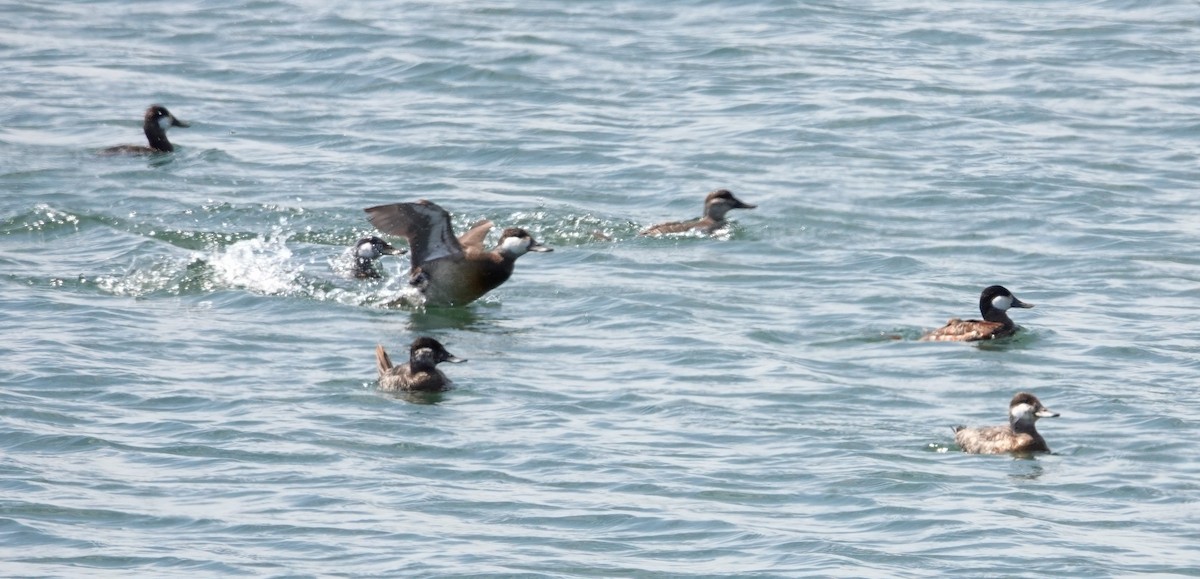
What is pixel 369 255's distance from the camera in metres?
16.4

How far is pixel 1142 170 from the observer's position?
19344 millimetres

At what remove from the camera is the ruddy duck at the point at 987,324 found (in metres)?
14.1

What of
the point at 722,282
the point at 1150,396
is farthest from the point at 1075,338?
the point at 722,282

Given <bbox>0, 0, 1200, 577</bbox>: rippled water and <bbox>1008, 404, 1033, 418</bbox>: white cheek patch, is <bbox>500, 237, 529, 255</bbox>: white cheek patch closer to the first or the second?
<bbox>0, 0, 1200, 577</bbox>: rippled water

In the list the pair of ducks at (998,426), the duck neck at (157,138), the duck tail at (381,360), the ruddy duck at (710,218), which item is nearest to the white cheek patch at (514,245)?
the ruddy duck at (710,218)

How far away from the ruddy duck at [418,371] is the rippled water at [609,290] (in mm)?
199

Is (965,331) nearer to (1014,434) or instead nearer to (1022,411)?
(1022,411)

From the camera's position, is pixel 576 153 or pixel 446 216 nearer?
pixel 446 216

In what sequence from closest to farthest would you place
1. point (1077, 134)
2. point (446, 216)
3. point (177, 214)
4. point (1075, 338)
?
point (1075, 338)
point (446, 216)
point (177, 214)
point (1077, 134)

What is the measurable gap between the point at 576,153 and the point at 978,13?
24.7 ft

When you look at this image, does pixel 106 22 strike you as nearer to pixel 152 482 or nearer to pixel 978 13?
pixel 978 13

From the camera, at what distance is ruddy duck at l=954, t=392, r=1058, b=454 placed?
11578mm

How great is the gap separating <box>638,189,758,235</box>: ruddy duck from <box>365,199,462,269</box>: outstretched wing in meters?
2.21

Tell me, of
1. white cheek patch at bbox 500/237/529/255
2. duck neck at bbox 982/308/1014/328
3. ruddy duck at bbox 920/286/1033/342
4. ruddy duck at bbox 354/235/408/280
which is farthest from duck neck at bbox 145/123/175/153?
duck neck at bbox 982/308/1014/328
